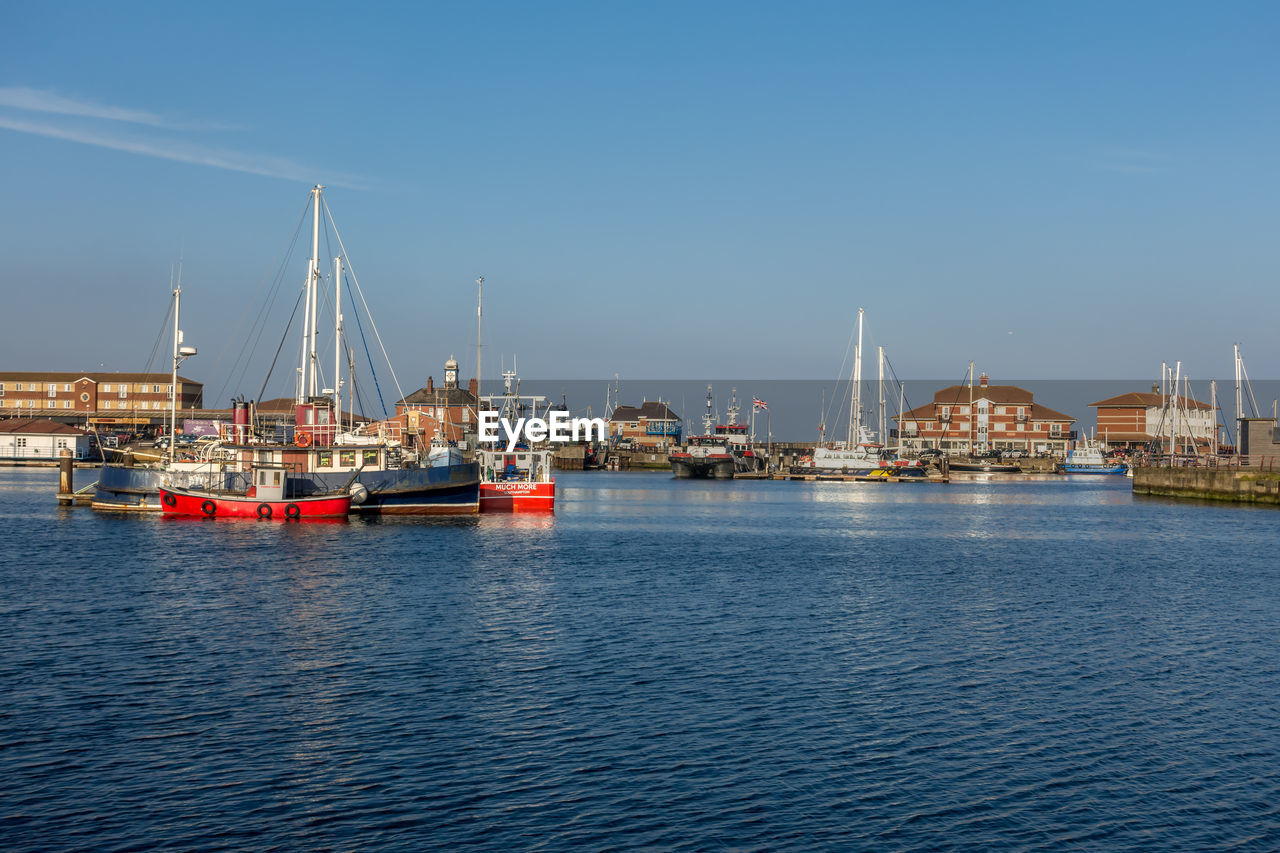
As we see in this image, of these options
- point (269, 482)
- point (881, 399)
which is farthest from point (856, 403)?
point (269, 482)

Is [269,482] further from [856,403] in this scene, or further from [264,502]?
[856,403]

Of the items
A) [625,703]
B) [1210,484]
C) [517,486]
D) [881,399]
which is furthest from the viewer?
[881,399]

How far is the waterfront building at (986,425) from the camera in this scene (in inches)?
7446

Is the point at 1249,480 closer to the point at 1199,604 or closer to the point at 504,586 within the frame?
the point at 1199,604

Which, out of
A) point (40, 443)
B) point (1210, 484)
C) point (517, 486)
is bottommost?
point (1210, 484)

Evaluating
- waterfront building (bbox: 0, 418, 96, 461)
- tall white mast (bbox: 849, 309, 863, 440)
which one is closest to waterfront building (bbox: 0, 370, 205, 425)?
waterfront building (bbox: 0, 418, 96, 461)

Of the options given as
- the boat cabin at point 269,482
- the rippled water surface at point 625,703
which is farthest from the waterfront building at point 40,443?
the rippled water surface at point 625,703

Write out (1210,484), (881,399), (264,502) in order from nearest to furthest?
1. (264,502)
2. (1210,484)
3. (881,399)

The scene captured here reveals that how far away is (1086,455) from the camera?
176000mm

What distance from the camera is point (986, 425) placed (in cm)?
18950

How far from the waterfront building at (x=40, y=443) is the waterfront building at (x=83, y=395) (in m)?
19.4

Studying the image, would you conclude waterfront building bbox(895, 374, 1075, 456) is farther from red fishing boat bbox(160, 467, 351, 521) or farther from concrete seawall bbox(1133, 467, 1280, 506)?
red fishing boat bbox(160, 467, 351, 521)

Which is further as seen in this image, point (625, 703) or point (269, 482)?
point (269, 482)

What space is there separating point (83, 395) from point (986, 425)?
150754mm
